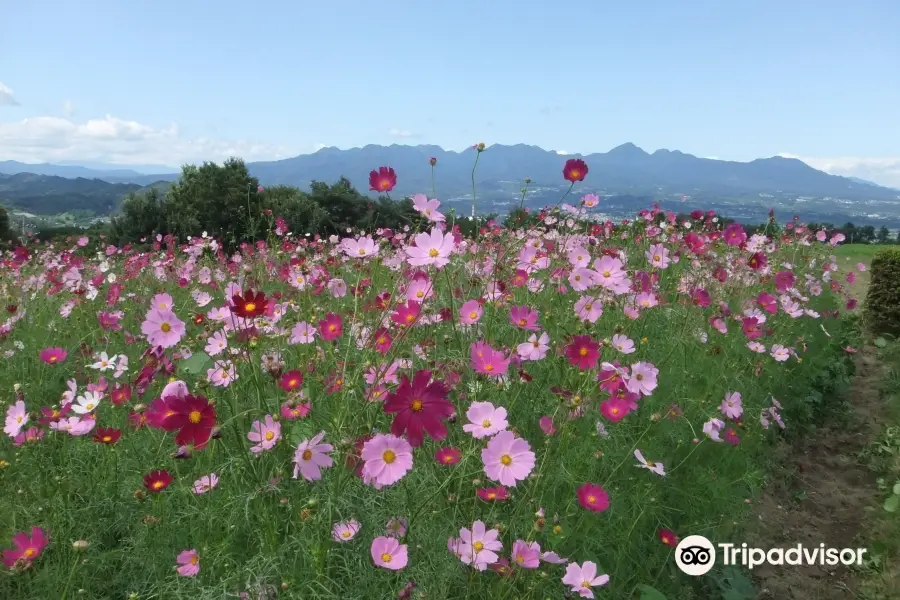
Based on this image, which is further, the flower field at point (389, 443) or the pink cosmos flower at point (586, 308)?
the pink cosmos flower at point (586, 308)

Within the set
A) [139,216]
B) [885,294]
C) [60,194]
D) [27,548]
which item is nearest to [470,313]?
[27,548]

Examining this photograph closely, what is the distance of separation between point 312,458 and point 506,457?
1.37 feet

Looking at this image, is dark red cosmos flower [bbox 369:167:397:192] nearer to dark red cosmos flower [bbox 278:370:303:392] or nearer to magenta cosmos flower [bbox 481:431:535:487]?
dark red cosmos flower [bbox 278:370:303:392]

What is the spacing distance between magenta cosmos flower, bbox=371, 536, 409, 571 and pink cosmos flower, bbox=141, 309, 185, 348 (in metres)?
0.64

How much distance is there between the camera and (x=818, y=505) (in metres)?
3.00

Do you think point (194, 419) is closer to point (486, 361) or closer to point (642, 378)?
point (486, 361)

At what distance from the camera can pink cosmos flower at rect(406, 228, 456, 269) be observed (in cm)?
140

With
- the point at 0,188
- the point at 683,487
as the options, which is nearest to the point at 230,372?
→ the point at 683,487

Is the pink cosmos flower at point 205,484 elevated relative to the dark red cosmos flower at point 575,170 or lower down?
lower down

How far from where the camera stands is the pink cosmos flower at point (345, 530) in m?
1.30

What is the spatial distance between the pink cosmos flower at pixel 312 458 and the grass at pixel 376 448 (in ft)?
0.13

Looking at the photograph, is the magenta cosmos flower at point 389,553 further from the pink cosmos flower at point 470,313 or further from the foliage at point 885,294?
the foliage at point 885,294

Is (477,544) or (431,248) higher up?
(431,248)

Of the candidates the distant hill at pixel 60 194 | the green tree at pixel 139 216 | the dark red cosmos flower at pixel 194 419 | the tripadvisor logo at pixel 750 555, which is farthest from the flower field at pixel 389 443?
the distant hill at pixel 60 194
